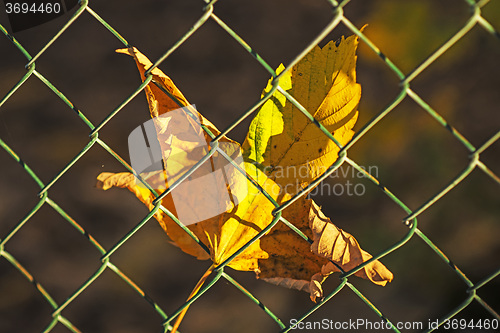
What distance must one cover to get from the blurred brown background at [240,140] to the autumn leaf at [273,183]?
0.73m

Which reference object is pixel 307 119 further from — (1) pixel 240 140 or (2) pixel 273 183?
(1) pixel 240 140

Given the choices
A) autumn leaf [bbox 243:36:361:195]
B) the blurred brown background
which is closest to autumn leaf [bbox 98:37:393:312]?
autumn leaf [bbox 243:36:361:195]

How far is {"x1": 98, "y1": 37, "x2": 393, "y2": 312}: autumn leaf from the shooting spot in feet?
2.52

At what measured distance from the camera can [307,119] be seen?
0.81m

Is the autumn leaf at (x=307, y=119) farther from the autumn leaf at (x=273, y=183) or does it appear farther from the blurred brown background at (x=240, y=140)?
the blurred brown background at (x=240, y=140)

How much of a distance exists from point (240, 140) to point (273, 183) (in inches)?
33.2

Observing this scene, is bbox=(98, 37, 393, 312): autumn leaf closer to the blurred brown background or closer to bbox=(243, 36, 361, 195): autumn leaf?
bbox=(243, 36, 361, 195): autumn leaf

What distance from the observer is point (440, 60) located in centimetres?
181

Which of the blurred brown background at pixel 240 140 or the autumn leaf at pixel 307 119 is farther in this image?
the blurred brown background at pixel 240 140

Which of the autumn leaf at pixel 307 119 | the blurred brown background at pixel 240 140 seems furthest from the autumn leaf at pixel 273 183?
the blurred brown background at pixel 240 140

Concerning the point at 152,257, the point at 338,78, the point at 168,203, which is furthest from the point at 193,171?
the point at 152,257

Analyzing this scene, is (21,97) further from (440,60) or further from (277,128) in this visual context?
(440,60)

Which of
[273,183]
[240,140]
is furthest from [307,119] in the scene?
[240,140]

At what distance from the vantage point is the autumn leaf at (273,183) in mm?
769
